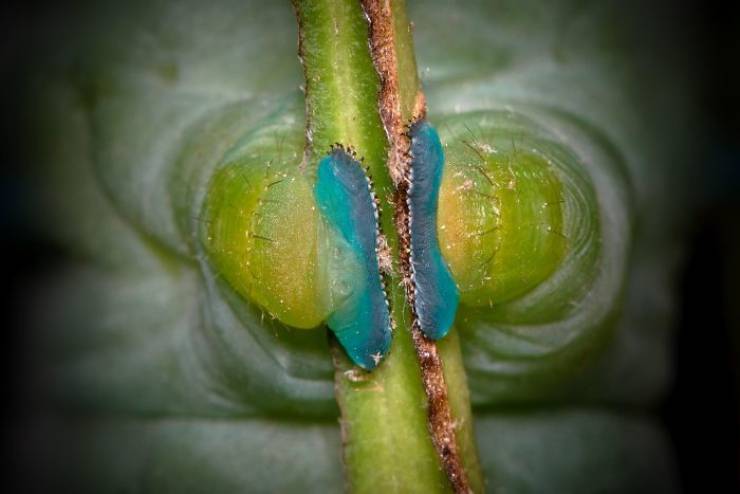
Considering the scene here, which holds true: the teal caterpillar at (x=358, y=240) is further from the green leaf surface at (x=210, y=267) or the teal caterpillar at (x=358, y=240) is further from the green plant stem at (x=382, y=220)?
the green leaf surface at (x=210, y=267)

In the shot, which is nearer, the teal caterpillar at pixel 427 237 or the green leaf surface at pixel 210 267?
the teal caterpillar at pixel 427 237

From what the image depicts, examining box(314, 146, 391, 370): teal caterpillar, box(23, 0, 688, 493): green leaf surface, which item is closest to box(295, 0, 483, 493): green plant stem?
box(314, 146, 391, 370): teal caterpillar

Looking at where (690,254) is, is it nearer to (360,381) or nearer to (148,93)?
(360,381)

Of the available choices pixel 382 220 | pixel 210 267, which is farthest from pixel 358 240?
pixel 210 267

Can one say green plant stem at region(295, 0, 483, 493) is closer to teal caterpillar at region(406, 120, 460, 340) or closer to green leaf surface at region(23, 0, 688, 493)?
teal caterpillar at region(406, 120, 460, 340)

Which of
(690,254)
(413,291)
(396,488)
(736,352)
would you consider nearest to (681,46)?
(690,254)

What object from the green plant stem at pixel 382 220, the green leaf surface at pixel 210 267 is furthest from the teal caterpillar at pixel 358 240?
the green leaf surface at pixel 210 267

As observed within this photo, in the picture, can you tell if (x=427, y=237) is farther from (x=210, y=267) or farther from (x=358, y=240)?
(x=210, y=267)
